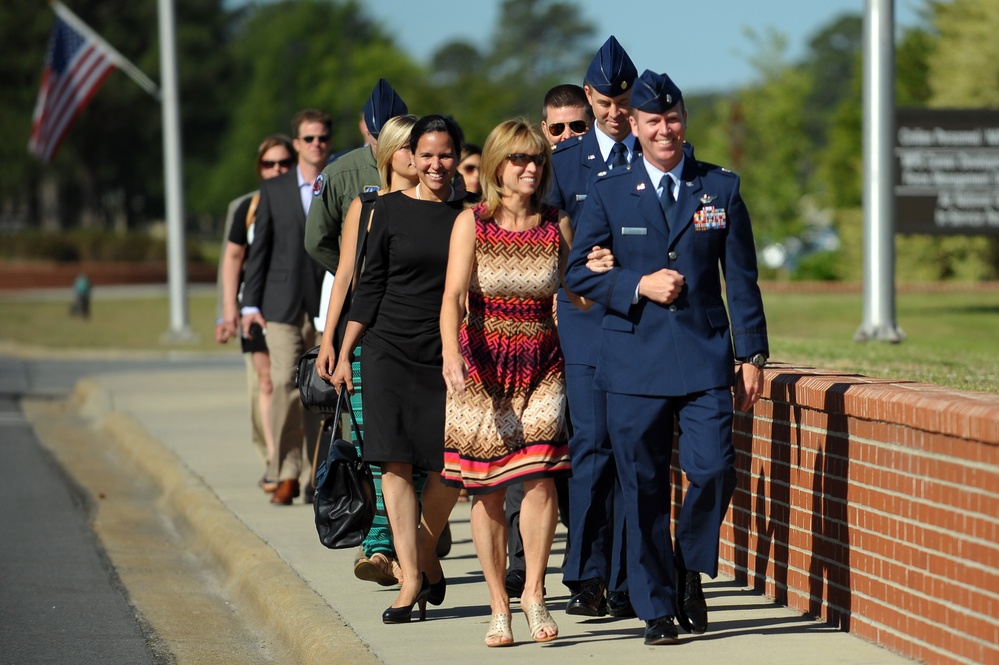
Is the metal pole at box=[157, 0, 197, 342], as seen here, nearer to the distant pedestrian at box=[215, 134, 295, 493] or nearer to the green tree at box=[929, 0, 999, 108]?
the green tree at box=[929, 0, 999, 108]

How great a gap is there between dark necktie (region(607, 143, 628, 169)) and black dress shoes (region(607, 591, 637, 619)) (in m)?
1.75

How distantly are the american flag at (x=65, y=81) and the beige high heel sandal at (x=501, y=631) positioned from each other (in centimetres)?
2087

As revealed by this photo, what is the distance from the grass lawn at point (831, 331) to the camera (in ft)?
36.4

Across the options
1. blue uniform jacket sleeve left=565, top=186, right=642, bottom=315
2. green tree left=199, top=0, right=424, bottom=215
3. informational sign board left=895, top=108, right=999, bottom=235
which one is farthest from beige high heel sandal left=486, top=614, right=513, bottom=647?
green tree left=199, top=0, right=424, bottom=215

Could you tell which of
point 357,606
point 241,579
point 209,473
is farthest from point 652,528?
point 209,473

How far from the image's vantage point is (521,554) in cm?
711

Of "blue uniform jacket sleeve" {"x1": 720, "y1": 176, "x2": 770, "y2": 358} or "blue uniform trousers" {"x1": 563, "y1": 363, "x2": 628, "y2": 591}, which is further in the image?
"blue uniform trousers" {"x1": 563, "y1": 363, "x2": 628, "y2": 591}

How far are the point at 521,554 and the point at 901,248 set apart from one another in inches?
1095

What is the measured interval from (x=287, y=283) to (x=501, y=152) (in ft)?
13.2

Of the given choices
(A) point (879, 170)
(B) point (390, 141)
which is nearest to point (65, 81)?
(A) point (879, 170)

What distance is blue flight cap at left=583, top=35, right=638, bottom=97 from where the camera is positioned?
22.0 ft

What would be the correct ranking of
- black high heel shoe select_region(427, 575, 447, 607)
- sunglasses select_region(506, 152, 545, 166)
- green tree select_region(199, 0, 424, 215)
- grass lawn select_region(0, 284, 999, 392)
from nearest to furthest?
sunglasses select_region(506, 152, 545, 166) < black high heel shoe select_region(427, 575, 447, 607) < grass lawn select_region(0, 284, 999, 392) < green tree select_region(199, 0, 424, 215)

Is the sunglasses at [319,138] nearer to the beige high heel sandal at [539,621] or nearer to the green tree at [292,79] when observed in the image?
the beige high heel sandal at [539,621]

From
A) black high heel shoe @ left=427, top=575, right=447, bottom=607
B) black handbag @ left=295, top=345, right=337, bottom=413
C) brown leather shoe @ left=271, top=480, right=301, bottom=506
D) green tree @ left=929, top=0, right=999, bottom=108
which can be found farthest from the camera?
green tree @ left=929, top=0, right=999, bottom=108
